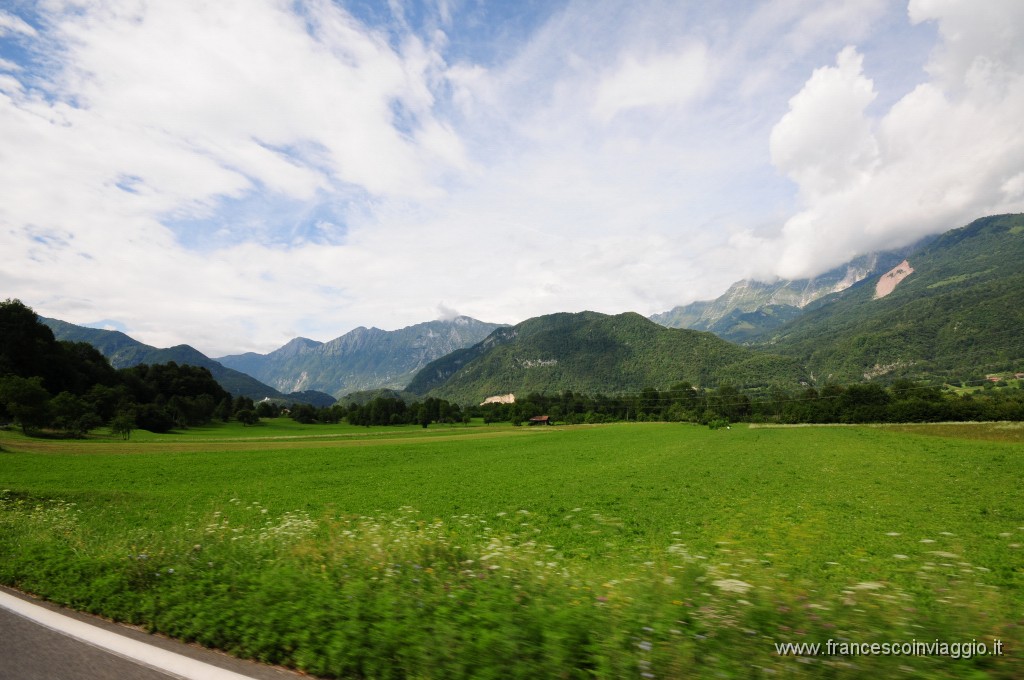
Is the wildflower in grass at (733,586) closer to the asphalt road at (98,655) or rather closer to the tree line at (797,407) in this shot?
the asphalt road at (98,655)

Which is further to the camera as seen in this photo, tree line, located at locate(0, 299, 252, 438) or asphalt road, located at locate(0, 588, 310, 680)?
tree line, located at locate(0, 299, 252, 438)

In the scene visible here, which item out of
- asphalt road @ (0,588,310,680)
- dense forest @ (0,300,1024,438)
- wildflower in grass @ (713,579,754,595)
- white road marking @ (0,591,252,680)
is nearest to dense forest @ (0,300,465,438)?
dense forest @ (0,300,1024,438)

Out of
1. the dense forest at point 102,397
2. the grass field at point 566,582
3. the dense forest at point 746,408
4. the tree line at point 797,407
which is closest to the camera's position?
the grass field at point 566,582

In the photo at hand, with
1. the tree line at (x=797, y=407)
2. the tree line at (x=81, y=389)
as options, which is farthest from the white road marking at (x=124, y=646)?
the tree line at (x=797, y=407)

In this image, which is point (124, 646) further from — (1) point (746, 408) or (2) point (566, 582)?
(1) point (746, 408)

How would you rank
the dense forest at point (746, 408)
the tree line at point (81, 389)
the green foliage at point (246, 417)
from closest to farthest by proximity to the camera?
the tree line at point (81, 389)
the dense forest at point (746, 408)
the green foliage at point (246, 417)

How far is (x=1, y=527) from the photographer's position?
1108 centimetres

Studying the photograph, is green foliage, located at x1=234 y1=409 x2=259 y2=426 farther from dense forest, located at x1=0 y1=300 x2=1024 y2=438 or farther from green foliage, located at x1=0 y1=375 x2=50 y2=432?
green foliage, located at x1=0 y1=375 x2=50 y2=432

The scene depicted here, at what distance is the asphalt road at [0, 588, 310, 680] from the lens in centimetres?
496

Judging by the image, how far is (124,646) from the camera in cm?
559

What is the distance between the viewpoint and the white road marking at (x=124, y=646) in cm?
493

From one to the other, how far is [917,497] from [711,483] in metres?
10.0

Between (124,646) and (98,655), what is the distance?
25cm

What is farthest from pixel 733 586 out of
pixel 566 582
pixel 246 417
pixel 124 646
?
pixel 246 417
